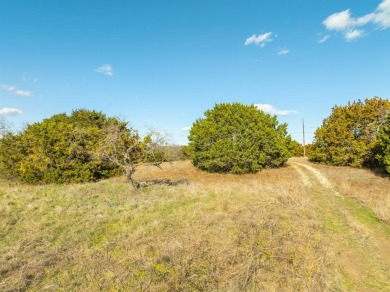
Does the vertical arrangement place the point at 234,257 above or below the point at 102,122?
below

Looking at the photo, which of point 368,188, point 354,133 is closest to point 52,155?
point 368,188

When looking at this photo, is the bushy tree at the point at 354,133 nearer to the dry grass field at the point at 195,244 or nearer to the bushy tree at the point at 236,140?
the bushy tree at the point at 236,140

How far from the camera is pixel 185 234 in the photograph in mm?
10305

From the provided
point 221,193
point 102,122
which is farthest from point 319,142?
point 102,122

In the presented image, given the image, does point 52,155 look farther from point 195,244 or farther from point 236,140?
point 195,244

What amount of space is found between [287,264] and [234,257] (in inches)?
59.6

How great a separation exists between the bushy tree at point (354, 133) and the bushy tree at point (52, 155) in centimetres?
2602

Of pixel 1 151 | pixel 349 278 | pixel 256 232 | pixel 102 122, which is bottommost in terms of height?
pixel 349 278

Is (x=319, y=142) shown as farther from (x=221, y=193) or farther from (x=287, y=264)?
(x=287, y=264)

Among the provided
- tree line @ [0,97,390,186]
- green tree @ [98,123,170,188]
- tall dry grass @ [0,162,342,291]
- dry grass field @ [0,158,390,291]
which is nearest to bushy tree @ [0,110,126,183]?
tree line @ [0,97,390,186]

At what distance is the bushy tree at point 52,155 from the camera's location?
28.0 m

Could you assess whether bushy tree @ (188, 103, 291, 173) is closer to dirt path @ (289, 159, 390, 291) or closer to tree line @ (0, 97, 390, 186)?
tree line @ (0, 97, 390, 186)

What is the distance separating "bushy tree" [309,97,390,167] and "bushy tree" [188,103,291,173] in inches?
248

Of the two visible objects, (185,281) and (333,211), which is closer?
(185,281)
